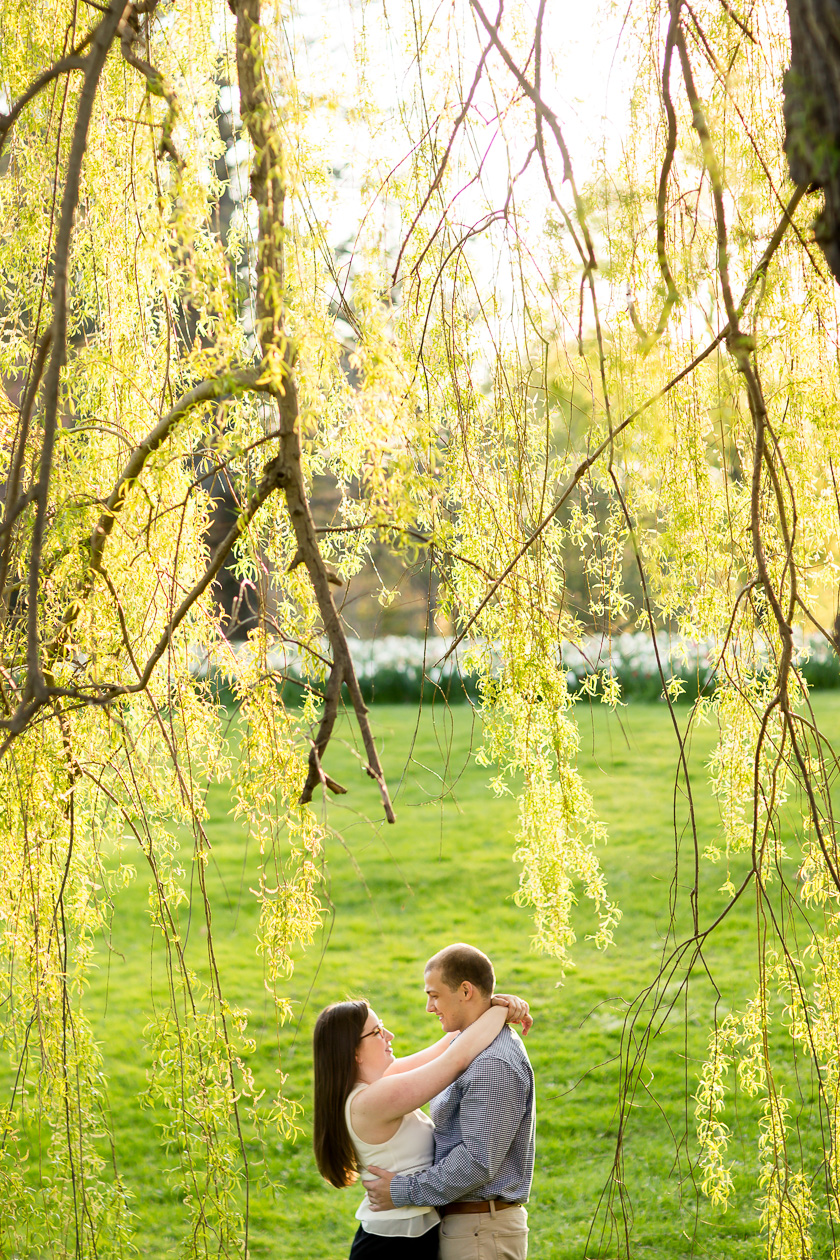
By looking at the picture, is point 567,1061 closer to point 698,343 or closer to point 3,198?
point 698,343

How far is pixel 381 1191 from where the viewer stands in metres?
2.04

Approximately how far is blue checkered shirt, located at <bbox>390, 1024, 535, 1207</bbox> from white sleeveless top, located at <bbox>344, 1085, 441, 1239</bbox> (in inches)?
1.2

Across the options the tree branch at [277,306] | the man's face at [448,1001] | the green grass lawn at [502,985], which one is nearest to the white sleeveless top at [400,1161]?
the man's face at [448,1001]

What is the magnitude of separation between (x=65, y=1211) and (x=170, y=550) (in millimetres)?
1203

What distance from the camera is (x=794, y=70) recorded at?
121 cm

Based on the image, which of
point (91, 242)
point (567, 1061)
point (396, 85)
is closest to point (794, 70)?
point (396, 85)

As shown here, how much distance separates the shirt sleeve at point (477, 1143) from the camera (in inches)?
77.2

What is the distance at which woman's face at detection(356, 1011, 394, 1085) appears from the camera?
2152 millimetres

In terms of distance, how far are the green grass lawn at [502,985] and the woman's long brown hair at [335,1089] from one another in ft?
1.38

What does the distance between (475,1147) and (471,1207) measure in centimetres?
16

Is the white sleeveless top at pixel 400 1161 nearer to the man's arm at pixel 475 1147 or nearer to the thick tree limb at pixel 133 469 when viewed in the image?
the man's arm at pixel 475 1147

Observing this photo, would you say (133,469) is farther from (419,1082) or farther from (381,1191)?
(381,1191)

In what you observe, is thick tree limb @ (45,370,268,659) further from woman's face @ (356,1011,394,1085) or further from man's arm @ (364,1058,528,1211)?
man's arm @ (364,1058,528,1211)

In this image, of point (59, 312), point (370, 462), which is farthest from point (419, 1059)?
point (59, 312)
